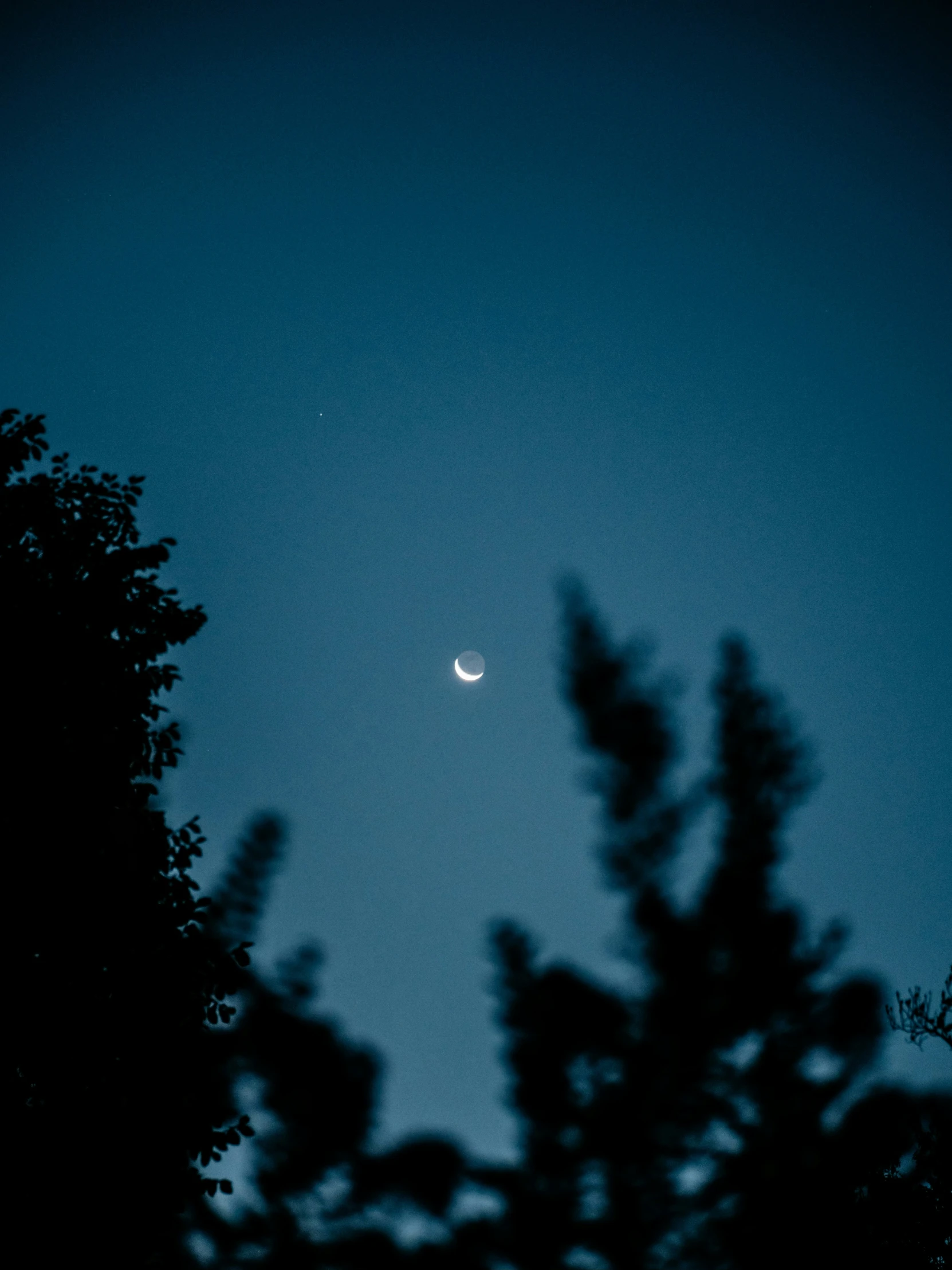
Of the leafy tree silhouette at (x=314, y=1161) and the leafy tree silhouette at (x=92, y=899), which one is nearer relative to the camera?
the leafy tree silhouette at (x=314, y=1161)

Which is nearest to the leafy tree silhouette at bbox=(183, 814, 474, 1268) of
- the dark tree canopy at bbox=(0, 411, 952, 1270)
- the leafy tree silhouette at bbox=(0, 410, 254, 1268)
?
the dark tree canopy at bbox=(0, 411, 952, 1270)

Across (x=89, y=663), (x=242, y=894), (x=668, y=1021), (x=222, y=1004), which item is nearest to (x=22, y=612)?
(x=89, y=663)

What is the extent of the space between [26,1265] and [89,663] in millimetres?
5597

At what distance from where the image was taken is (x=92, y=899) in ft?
24.4

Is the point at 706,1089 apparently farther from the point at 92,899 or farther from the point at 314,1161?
the point at 92,899

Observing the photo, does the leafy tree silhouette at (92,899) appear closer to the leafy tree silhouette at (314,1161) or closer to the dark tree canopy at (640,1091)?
the dark tree canopy at (640,1091)

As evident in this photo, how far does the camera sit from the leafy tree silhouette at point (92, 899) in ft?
21.4

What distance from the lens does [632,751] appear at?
3.13m

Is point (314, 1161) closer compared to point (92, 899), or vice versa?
point (314, 1161)

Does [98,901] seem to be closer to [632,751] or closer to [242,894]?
[242,894]

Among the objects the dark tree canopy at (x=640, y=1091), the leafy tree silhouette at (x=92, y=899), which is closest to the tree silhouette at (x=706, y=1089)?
the dark tree canopy at (x=640, y=1091)

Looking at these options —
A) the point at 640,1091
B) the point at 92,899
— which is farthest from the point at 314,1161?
the point at 92,899

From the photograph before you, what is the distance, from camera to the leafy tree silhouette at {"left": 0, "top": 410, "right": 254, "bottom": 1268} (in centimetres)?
651

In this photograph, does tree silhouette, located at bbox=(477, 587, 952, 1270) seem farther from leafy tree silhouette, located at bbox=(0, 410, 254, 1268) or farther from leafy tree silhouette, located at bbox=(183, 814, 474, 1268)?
leafy tree silhouette, located at bbox=(0, 410, 254, 1268)
